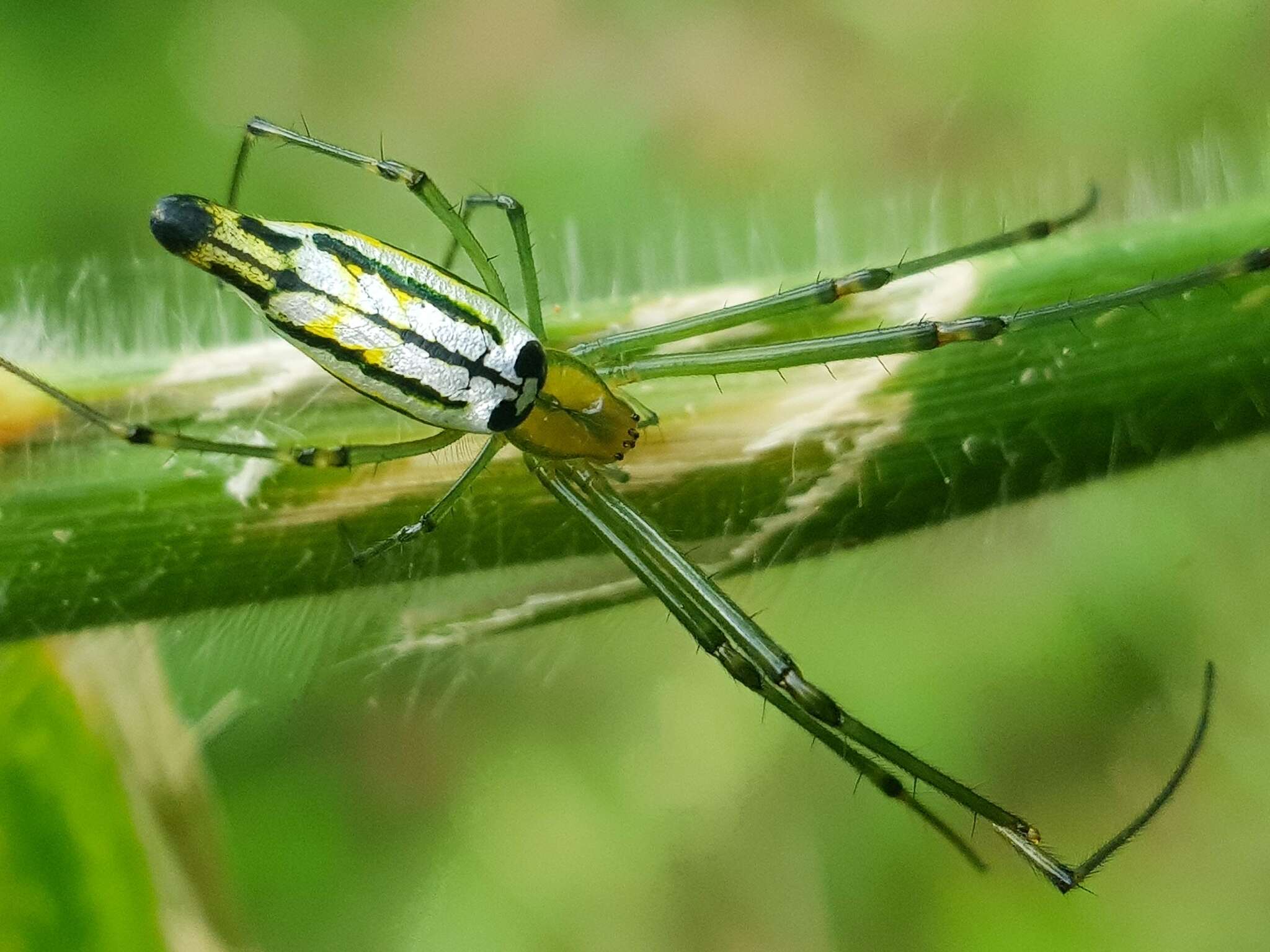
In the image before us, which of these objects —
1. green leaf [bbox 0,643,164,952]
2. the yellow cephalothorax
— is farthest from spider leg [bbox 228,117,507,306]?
green leaf [bbox 0,643,164,952]

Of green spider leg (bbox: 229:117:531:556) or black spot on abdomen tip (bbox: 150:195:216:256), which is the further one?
green spider leg (bbox: 229:117:531:556)

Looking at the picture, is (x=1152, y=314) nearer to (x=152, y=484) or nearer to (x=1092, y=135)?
(x=152, y=484)

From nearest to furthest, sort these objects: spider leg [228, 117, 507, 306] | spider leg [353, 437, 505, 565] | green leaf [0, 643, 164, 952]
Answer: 1. green leaf [0, 643, 164, 952]
2. spider leg [353, 437, 505, 565]
3. spider leg [228, 117, 507, 306]

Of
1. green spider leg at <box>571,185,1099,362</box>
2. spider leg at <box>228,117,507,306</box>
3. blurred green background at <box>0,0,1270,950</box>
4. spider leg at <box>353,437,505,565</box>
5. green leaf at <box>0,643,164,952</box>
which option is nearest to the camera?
green leaf at <box>0,643,164,952</box>

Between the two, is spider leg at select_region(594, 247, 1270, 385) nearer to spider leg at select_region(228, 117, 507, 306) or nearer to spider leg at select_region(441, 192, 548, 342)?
spider leg at select_region(441, 192, 548, 342)

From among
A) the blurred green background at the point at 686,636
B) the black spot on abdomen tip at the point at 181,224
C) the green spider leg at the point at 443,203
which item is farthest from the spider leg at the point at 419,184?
the blurred green background at the point at 686,636

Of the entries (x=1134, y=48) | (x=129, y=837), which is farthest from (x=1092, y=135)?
(x=129, y=837)

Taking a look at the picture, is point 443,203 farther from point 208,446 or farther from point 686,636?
point 686,636

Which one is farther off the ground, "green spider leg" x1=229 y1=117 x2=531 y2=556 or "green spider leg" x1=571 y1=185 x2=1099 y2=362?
"green spider leg" x1=229 y1=117 x2=531 y2=556
